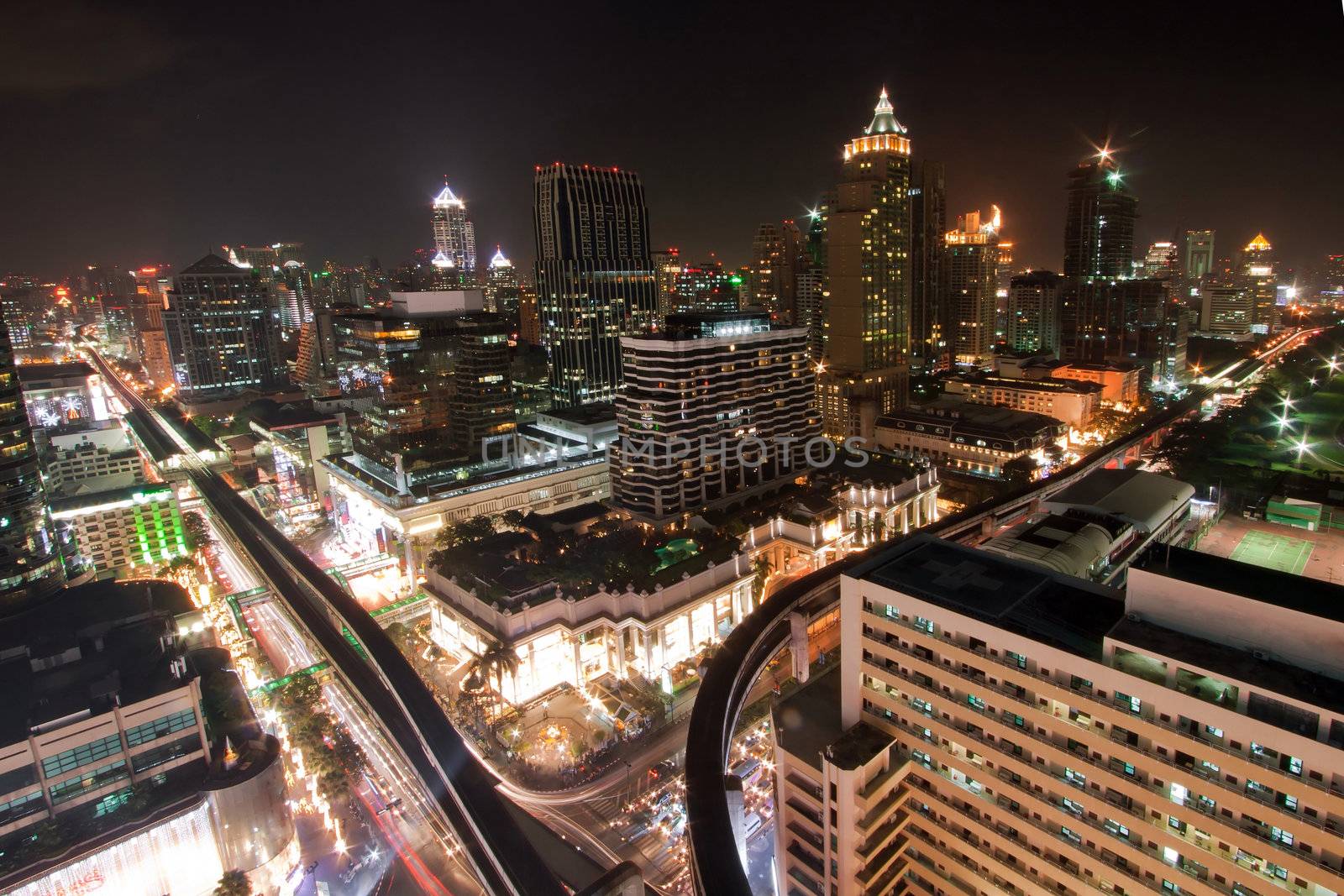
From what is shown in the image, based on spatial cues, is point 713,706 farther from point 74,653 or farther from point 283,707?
point 74,653

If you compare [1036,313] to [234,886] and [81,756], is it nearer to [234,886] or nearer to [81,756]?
[234,886]

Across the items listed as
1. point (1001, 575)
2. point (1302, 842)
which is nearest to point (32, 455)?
point (1001, 575)

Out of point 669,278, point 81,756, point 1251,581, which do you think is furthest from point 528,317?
point 1251,581

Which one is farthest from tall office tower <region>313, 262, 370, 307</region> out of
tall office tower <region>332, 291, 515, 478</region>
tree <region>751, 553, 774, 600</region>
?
tree <region>751, 553, 774, 600</region>

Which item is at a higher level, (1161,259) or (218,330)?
(1161,259)

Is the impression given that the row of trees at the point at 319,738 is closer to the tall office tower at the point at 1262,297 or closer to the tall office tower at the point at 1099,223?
the tall office tower at the point at 1099,223

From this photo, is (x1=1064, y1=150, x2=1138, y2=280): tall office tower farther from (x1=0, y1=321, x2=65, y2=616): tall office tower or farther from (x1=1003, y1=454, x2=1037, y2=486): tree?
(x1=0, y1=321, x2=65, y2=616): tall office tower
